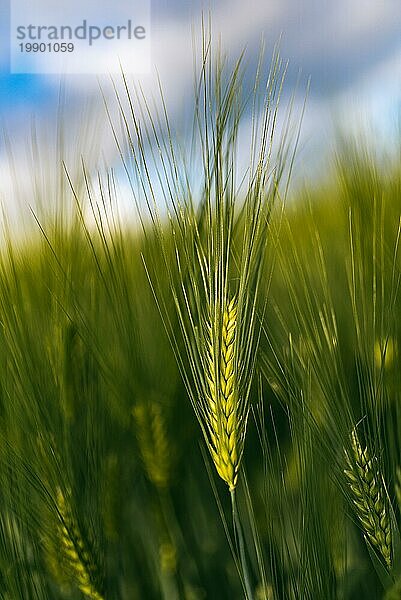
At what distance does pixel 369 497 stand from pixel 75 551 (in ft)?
0.62

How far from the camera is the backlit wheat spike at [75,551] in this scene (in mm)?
480

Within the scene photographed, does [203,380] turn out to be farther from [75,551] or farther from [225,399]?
[75,551]

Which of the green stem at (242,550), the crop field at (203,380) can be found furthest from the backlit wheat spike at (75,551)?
the green stem at (242,550)

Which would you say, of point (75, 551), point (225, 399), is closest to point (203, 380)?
point (225, 399)

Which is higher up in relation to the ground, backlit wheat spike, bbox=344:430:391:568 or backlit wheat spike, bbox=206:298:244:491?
backlit wheat spike, bbox=206:298:244:491

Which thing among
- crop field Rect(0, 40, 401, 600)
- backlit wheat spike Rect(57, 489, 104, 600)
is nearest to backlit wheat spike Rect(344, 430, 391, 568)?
crop field Rect(0, 40, 401, 600)

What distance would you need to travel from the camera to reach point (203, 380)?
1.40 ft

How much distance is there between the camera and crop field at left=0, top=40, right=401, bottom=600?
0.43m

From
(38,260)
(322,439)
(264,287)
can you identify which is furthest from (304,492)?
(38,260)

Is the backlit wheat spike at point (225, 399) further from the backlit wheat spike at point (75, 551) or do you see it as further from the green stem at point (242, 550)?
the backlit wheat spike at point (75, 551)

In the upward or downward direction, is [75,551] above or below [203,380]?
below

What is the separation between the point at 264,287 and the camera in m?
0.53

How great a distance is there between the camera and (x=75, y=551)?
0.48 metres

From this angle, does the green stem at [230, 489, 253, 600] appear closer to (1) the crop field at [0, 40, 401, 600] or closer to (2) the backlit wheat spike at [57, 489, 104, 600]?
(1) the crop field at [0, 40, 401, 600]
